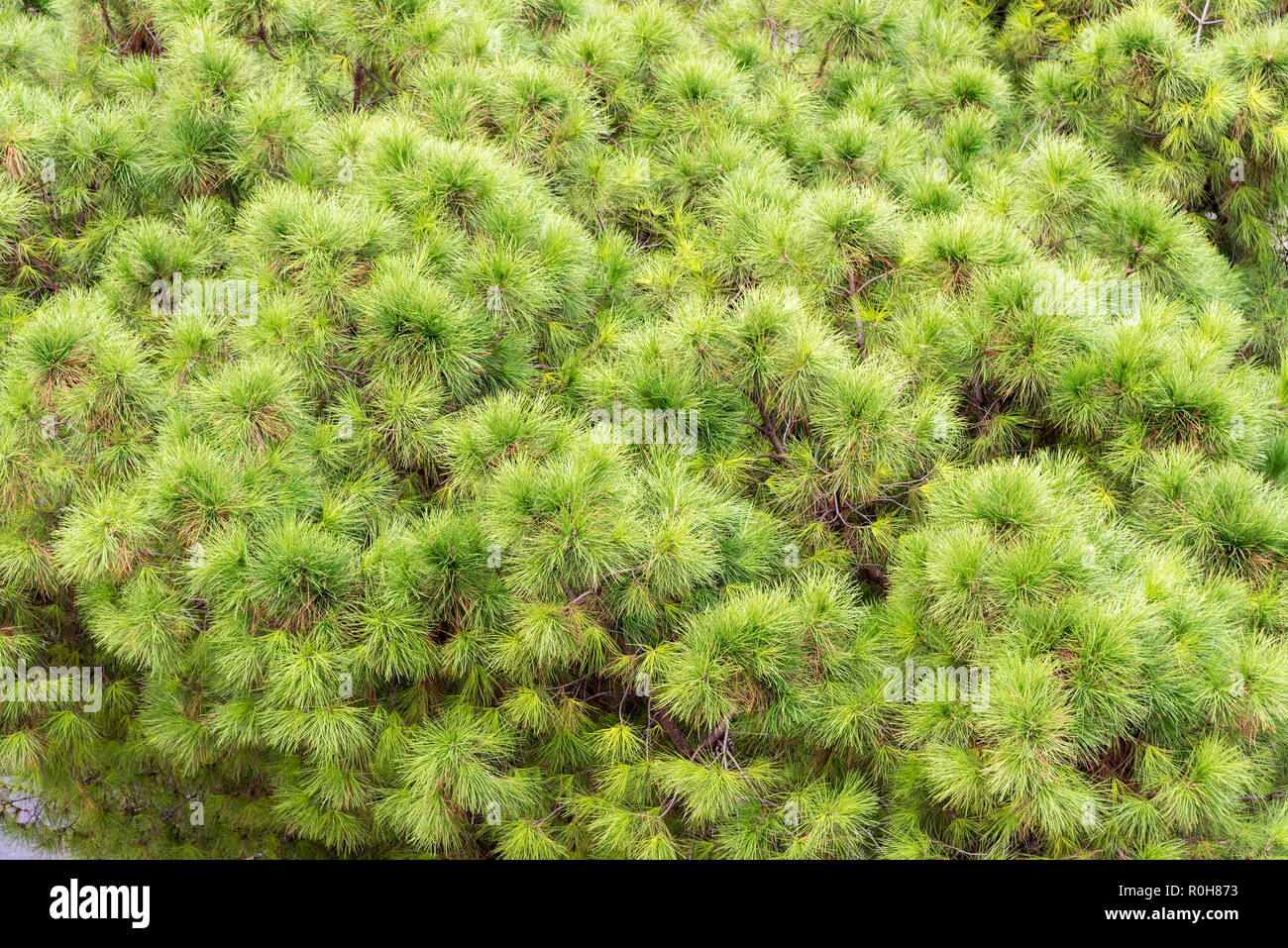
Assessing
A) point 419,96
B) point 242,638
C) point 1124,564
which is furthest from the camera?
point 419,96

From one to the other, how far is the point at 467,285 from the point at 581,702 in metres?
0.79

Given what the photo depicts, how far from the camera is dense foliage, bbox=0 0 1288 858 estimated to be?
5.09 ft

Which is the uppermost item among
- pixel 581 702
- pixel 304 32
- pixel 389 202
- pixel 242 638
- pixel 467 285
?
pixel 304 32

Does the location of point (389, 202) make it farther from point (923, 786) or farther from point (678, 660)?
point (923, 786)

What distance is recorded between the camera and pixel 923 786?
1.63 m

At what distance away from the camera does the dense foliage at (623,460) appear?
155 cm

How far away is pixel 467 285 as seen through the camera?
1.86 meters

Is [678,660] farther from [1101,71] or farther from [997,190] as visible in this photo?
[1101,71]

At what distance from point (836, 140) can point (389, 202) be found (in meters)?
1.02

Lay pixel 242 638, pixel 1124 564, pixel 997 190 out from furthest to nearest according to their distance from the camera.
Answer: pixel 997 190 → pixel 242 638 → pixel 1124 564

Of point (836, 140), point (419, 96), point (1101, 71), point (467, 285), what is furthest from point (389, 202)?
point (1101, 71)

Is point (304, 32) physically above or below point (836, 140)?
above

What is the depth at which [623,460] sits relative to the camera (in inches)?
67.7

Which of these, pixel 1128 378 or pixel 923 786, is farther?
pixel 1128 378
